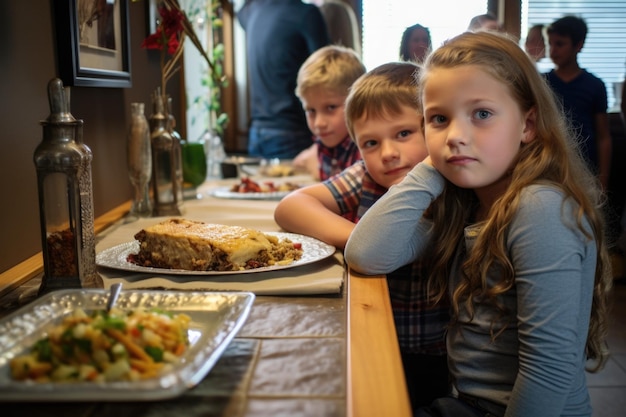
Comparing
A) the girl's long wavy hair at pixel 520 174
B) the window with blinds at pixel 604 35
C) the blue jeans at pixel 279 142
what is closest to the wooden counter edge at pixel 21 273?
the girl's long wavy hair at pixel 520 174

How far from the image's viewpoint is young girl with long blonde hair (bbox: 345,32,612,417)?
0.95 meters

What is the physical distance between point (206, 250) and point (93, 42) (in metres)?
0.75

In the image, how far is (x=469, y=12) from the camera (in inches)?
188

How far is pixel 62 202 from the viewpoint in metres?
0.94

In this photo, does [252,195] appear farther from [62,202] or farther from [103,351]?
[103,351]

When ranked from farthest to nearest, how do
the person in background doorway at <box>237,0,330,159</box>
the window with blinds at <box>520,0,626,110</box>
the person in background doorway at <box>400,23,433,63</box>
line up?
the window with blinds at <box>520,0,626,110</box> → the person in background doorway at <box>237,0,330,159</box> → the person in background doorway at <box>400,23,433,63</box>

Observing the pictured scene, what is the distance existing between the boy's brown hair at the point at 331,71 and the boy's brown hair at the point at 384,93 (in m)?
0.50

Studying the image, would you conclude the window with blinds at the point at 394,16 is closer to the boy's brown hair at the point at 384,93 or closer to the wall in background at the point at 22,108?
the boy's brown hair at the point at 384,93

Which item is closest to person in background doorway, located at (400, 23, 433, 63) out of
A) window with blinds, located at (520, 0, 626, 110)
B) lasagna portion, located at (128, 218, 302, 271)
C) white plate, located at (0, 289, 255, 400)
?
window with blinds, located at (520, 0, 626, 110)

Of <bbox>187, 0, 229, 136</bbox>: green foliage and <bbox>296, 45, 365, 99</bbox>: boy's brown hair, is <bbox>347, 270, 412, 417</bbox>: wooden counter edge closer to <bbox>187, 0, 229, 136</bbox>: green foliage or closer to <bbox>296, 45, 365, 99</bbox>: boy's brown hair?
<bbox>296, 45, 365, 99</bbox>: boy's brown hair

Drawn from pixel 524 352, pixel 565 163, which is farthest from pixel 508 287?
pixel 565 163

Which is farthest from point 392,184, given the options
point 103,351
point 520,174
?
point 103,351

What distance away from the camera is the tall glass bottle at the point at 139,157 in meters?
1.62

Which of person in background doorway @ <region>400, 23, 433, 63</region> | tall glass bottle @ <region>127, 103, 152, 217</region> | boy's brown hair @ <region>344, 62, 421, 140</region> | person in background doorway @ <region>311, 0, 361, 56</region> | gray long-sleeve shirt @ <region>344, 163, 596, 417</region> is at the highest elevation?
person in background doorway @ <region>311, 0, 361, 56</region>
